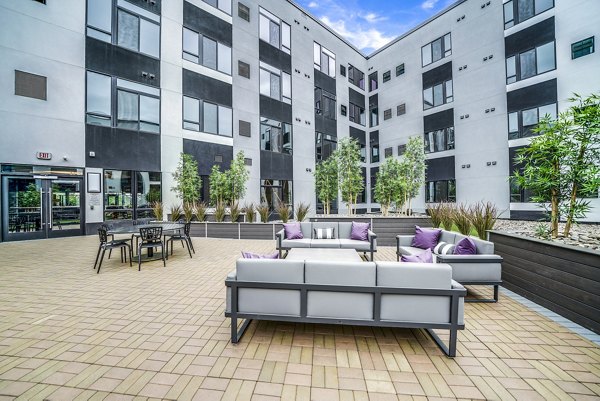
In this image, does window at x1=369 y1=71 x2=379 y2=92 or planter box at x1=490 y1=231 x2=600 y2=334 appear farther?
window at x1=369 y1=71 x2=379 y2=92

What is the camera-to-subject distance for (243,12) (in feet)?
41.9

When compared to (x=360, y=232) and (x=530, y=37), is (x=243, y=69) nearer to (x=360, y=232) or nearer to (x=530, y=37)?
(x=360, y=232)

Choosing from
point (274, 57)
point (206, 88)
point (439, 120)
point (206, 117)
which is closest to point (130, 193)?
point (206, 117)

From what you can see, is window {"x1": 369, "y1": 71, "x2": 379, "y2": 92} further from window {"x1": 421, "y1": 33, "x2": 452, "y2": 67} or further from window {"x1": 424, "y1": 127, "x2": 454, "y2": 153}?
window {"x1": 424, "y1": 127, "x2": 454, "y2": 153}

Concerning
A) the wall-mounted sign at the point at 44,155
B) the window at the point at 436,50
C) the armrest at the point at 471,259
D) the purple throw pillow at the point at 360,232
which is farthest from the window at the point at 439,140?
the wall-mounted sign at the point at 44,155

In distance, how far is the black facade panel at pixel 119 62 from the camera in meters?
9.01

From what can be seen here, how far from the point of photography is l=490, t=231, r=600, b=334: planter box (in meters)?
2.65

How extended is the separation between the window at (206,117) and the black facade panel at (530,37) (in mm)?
13705

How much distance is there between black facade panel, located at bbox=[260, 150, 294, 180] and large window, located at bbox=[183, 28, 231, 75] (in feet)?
14.8

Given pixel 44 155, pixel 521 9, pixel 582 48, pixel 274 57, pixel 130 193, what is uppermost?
pixel 521 9

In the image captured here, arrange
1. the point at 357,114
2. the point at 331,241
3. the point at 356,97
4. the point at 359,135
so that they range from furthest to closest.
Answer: the point at 357,114 → the point at 359,135 → the point at 356,97 → the point at 331,241

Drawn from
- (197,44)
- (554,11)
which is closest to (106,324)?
(197,44)

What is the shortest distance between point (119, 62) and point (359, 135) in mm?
14920

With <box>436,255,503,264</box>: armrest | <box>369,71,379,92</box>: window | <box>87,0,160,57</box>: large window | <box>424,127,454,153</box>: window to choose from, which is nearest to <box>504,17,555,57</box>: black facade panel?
<box>424,127,454,153</box>: window
